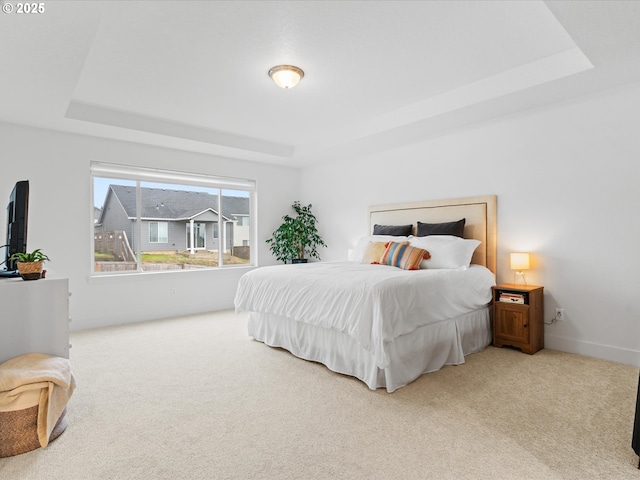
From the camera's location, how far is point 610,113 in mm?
3107

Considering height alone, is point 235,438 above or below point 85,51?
below

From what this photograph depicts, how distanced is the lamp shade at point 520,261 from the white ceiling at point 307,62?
1.43m

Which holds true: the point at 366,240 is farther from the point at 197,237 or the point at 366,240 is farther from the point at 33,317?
the point at 33,317

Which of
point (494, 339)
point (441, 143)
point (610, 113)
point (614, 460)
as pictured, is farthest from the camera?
point (441, 143)

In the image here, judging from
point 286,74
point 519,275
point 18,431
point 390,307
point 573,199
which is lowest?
point 18,431

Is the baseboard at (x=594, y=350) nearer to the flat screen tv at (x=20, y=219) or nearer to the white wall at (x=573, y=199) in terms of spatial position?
the white wall at (x=573, y=199)

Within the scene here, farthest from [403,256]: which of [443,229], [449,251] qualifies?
[443,229]

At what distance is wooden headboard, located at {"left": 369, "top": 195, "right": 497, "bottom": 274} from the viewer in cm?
385

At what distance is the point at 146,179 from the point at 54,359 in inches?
126

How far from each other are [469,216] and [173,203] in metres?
3.96

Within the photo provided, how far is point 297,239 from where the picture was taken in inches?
233

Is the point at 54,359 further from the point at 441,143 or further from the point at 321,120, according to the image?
the point at 441,143

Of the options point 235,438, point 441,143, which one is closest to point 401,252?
point 441,143

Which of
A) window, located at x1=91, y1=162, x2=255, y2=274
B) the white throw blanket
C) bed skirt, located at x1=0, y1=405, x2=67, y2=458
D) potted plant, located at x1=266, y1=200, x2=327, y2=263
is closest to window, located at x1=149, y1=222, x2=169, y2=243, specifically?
window, located at x1=91, y1=162, x2=255, y2=274
